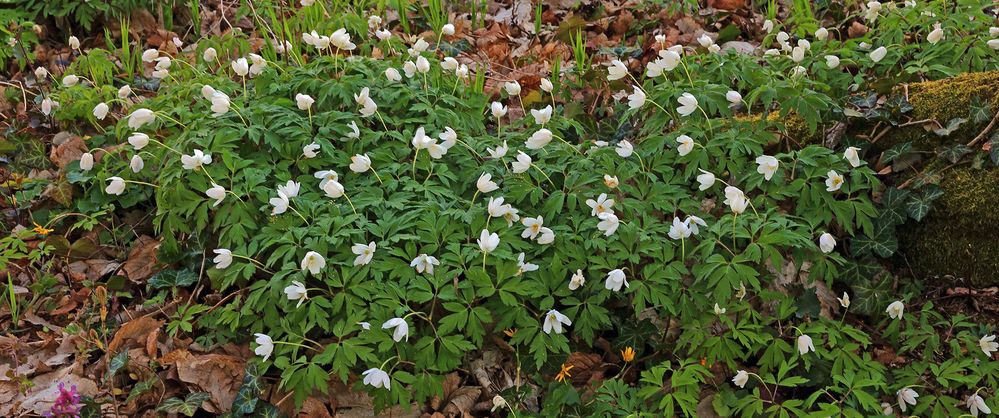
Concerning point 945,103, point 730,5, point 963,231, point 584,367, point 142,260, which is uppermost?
point 945,103

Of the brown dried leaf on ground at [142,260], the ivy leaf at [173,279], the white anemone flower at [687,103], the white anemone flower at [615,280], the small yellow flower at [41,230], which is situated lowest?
the brown dried leaf on ground at [142,260]

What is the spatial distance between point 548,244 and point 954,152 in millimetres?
1877

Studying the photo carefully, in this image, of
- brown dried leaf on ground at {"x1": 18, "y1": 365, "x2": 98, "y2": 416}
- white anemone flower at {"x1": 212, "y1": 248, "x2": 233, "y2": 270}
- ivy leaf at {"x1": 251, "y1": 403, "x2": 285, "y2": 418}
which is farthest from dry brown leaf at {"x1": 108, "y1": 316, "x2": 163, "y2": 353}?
ivy leaf at {"x1": 251, "y1": 403, "x2": 285, "y2": 418}

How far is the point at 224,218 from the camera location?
3492mm

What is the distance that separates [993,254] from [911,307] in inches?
16.2

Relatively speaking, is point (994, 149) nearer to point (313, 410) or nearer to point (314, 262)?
point (314, 262)

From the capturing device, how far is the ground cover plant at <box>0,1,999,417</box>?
320 cm

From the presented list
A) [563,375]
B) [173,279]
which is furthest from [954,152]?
[173,279]

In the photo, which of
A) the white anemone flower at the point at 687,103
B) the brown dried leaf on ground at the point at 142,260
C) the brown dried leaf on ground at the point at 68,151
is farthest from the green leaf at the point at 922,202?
the brown dried leaf on ground at the point at 68,151

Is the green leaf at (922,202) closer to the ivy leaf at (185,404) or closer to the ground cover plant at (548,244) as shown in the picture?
the ground cover plant at (548,244)

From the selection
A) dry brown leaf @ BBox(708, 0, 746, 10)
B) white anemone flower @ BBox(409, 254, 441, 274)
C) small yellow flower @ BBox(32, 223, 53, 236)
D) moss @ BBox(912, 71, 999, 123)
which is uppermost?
moss @ BBox(912, 71, 999, 123)

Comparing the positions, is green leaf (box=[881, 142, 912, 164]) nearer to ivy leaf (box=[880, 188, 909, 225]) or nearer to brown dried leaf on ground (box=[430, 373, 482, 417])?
ivy leaf (box=[880, 188, 909, 225])

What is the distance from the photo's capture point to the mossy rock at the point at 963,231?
11.6 ft

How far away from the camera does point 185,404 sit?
3.20 m
